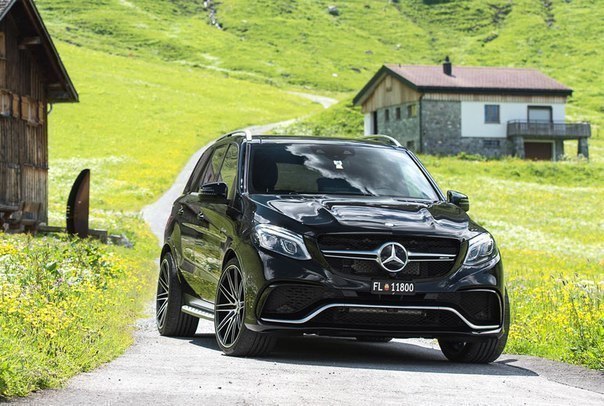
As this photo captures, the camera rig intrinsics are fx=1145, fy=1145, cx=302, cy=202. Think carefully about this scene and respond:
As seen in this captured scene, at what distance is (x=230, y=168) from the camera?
11.7 m

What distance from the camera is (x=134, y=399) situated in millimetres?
7523

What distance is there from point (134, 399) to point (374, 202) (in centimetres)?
372

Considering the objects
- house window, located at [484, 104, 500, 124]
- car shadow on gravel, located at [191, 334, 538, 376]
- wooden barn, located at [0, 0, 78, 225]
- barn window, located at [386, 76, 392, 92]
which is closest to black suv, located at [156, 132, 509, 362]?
car shadow on gravel, located at [191, 334, 538, 376]

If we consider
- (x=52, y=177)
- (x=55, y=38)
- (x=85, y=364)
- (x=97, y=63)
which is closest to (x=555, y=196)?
(x=52, y=177)

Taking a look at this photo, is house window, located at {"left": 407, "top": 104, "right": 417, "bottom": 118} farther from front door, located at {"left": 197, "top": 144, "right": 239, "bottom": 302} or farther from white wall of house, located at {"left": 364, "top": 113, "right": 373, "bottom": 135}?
front door, located at {"left": 197, "top": 144, "right": 239, "bottom": 302}

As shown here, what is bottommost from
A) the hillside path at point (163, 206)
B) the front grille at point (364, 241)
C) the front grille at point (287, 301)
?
the hillside path at point (163, 206)

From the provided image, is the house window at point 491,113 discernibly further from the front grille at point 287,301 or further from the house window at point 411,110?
the front grille at point 287,301

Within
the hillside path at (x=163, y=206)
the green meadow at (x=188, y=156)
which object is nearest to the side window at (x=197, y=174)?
the green meadow at (x=188, y=156)

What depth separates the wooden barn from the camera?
30578 millimetres

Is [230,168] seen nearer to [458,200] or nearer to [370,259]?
[458,200]

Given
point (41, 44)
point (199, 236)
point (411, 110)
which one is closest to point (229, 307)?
point (199, 236)

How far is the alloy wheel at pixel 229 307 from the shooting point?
33.0 feet

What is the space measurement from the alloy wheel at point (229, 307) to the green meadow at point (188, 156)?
975 mm

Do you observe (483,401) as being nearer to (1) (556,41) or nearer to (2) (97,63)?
(2) (97,63)
